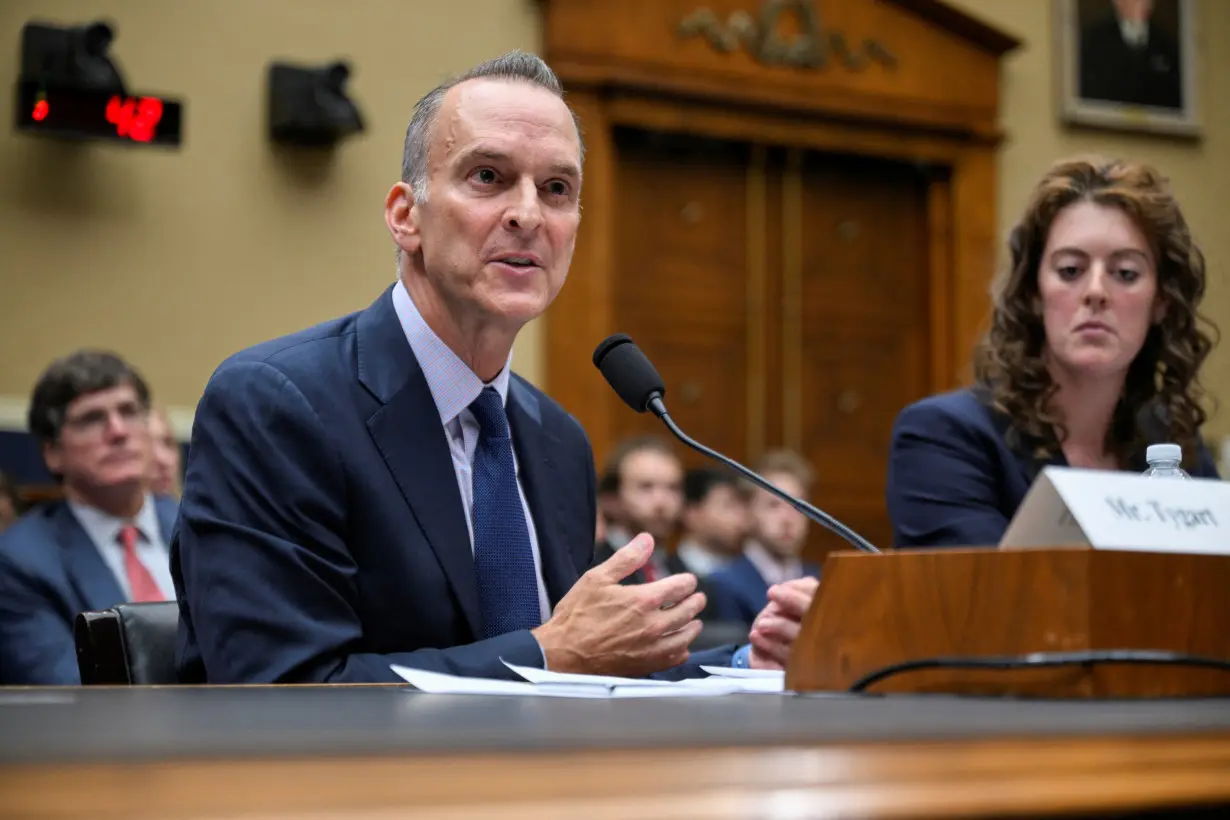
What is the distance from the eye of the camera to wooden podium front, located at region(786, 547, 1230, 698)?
37.9 inches

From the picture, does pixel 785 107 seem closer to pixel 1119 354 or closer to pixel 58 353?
pixel 58 353

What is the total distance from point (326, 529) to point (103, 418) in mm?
2332

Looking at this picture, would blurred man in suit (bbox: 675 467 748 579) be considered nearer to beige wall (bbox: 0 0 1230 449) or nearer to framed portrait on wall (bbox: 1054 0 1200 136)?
beige wall (bbox: 0 0 1230 449)

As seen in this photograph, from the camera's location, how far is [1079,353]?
2.27 metres

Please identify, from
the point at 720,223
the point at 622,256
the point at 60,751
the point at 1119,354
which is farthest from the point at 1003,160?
the point at 60,751

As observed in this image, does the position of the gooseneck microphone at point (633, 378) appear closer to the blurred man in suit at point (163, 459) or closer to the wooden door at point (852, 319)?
the blurred man in suit at point (163, 459)

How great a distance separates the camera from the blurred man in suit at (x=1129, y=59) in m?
6.68

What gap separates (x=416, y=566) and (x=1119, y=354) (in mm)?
1245

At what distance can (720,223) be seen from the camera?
6.26 metres

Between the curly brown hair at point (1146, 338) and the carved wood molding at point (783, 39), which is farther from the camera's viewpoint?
the carved wood molding at point (783, 39)

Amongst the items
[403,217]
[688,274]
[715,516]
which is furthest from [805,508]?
[688,274]

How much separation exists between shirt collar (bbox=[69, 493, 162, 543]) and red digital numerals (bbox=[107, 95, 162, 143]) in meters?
1.76

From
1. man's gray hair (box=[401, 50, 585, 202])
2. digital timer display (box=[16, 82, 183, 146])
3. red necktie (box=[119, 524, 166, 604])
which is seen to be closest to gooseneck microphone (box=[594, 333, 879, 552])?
man's gray hair (box=[401, 50, 585, 202])

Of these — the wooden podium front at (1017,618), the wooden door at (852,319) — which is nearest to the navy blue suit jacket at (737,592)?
the wooden door at (852,319)
